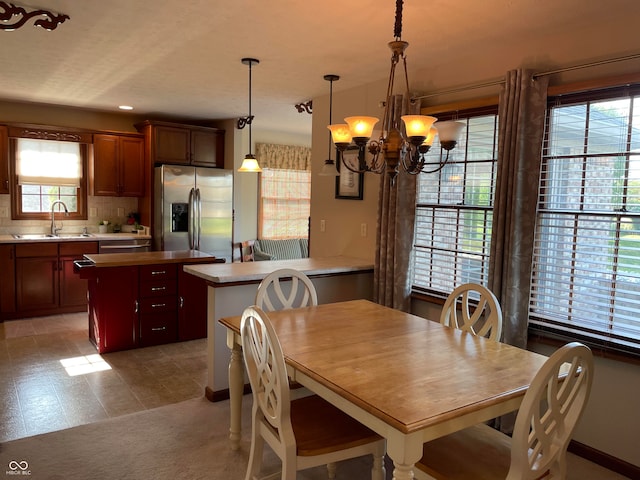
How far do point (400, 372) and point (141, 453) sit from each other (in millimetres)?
1623

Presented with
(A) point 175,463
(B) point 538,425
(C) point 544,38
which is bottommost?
(A) point 175,463

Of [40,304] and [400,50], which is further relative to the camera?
[40,304]

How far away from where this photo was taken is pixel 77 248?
5465mm

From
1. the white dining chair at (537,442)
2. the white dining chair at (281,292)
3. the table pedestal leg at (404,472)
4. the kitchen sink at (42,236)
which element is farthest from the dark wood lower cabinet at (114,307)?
the table pedestal leg at (404,472)

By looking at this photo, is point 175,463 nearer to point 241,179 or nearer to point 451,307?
point 451,307

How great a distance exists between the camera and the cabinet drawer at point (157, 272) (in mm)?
4289

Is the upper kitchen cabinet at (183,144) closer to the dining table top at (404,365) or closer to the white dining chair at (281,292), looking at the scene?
the white dining chair at (281,292)

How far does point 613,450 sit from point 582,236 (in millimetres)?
1167

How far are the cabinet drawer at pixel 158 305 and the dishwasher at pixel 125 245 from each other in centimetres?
166

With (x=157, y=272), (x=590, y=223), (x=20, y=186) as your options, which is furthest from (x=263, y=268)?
(x=20, y=186)

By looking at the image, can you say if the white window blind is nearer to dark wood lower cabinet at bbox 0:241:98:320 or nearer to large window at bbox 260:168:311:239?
dark wood lower cabinet at bbox 0:241:98:320

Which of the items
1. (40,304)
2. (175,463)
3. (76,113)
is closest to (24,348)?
(40,304)

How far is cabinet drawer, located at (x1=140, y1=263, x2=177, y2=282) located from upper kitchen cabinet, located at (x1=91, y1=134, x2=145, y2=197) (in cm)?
216

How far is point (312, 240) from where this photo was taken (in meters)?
4.77
